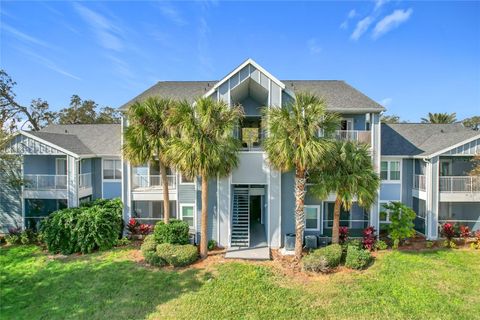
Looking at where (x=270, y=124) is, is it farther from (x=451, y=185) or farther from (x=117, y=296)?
(x=451, y=185)

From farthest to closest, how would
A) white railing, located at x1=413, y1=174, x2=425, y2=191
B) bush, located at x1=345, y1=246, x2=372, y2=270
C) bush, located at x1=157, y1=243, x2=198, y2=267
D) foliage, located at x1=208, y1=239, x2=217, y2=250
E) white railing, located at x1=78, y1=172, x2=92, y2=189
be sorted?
white railing, located at x1=78, y1=172, x2=92, y2=189 < white railing, located at x1=413, y1=174, x2=425, y2=191 < foliage, located at x1=208, y1=239, x2=217, y2=250 < bush, located at x1=157, y1=243, x2=198, y2=267 < bush, located at x1=345, y1=246, x2=372, y2=270

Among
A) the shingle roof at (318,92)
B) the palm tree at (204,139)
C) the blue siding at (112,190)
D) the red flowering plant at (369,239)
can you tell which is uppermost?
the shingle roof at (318,92)

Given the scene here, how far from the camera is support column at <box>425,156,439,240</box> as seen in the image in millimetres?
16922

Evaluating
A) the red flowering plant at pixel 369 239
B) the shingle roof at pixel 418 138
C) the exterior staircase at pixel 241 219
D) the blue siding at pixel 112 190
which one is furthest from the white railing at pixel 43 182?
the shingle roof at pixel 418 138

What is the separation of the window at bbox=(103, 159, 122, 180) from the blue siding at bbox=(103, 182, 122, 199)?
1.55ft

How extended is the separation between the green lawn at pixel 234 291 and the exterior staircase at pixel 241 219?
2421 millimetres

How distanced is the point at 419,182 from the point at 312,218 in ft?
27.6

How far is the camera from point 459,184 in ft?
56.9

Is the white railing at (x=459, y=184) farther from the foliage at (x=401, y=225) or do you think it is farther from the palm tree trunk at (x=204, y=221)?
the palm tree trunk at (x=204, y=221)

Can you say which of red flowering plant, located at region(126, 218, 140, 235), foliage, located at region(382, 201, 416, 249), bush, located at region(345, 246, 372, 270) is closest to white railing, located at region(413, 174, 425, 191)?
foliage, located at region(382, 201, 416, 249)

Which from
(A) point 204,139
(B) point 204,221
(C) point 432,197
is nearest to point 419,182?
(C) point 432,197

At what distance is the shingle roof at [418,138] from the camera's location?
17562 millimetres

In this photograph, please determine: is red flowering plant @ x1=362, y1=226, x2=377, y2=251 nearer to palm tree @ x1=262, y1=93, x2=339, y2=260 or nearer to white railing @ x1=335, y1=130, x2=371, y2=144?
A: palm tree @ x1=262, y1=93, x2=339, y2=260

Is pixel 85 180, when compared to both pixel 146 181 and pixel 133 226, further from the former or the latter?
pixel 133 226
